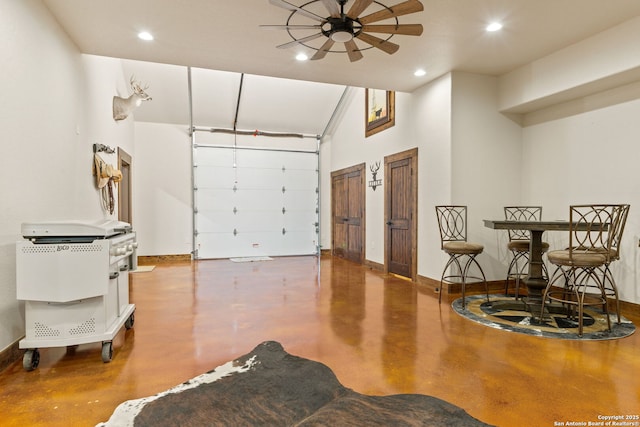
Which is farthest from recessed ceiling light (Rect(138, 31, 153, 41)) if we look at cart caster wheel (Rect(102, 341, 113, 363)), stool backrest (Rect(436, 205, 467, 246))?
stool backrest (Rect(436, 205, 467, 246))

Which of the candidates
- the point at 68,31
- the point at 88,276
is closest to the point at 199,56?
the point at 68,31

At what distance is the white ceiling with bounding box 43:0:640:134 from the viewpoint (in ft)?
10.4

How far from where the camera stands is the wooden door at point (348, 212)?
7266 millimetres

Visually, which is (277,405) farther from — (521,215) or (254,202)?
(254,202)

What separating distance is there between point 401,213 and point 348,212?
2171 mm

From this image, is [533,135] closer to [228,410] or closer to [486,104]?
[486,104]

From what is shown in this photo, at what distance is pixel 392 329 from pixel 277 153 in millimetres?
6137

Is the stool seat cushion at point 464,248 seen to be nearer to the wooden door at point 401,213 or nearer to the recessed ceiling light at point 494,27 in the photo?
the wooden door at point 401,213

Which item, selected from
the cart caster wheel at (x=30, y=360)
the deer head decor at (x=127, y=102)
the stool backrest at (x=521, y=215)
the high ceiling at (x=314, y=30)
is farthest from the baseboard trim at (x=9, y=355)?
the stool backrest at (x=521, y=215)

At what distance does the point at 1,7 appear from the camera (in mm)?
2398

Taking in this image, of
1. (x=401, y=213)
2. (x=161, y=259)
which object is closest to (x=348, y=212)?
(x=401, y=213)

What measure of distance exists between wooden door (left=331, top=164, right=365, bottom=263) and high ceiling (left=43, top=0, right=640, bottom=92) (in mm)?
2957

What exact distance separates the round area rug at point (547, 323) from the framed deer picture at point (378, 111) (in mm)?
3478

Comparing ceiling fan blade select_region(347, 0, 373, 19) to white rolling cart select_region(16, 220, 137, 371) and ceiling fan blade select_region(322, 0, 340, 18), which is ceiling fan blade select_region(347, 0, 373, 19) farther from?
white rolling cart select_region(16, 220, 137, 371)
